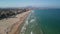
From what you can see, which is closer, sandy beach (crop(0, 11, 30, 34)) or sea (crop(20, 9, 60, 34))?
sandy beach (crop(0, 11, 30, 34))

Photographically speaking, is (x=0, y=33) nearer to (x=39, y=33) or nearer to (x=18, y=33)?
(x=18, y=33)

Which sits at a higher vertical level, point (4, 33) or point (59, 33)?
point (4, 33)

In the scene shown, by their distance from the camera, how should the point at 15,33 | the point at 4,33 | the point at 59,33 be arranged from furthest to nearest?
the point at 59,33
the point at 15,33
the point at 4,33

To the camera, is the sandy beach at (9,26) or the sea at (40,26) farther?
the sea at (40,26)

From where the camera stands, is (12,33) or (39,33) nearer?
(12,33)

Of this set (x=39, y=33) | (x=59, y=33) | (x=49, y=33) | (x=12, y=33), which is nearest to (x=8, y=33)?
(x=12, y=33)

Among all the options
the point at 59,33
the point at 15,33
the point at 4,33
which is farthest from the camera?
the point at 59,33

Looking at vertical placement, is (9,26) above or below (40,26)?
above

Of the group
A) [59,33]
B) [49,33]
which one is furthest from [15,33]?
[59,33]

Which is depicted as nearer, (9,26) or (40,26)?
(9,26)
